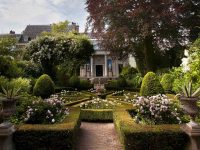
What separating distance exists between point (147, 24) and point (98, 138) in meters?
11.1

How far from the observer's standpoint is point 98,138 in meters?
8.90

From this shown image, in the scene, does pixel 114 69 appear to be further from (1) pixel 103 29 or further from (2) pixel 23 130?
(2) pixel 23 130

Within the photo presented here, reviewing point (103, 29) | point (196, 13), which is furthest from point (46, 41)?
point (196, 13)

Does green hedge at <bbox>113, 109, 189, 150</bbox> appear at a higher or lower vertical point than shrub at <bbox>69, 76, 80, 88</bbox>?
lower

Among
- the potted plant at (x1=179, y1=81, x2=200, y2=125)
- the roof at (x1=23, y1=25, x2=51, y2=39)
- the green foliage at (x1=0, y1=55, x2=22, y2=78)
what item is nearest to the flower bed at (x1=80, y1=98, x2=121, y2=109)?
the green foliage at (x1=0, y1=55, x2=22, y2=78)

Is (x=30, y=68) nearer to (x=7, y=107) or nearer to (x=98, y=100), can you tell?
(x=98, y=100)

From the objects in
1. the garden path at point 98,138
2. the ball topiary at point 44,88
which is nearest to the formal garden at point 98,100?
the ball topiary at point 44,88

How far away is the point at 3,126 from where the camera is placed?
621cm

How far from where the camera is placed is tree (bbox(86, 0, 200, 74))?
18.6 m

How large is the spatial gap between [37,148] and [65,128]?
31.3 inches

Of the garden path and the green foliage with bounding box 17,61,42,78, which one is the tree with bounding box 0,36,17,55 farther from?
the garden path

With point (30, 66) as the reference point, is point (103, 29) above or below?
above

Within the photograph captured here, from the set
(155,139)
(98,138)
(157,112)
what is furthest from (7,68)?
(155,139)

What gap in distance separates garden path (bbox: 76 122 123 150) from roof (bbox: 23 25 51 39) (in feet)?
130
